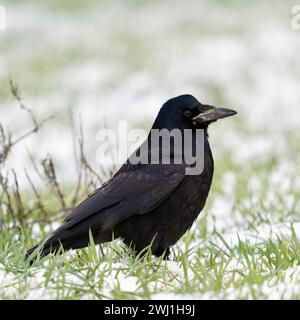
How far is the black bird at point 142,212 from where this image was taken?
4910 millimetres

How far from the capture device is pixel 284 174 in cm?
891

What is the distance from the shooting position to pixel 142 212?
4.96 meters

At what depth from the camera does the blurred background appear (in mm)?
12406

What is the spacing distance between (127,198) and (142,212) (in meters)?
0.14

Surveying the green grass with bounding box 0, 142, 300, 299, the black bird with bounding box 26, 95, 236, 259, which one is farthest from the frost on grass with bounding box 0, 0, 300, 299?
the black bird with bounding box 26, 95, 236, 259

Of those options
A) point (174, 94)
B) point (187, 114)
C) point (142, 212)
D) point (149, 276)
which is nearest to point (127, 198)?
point (142, 212)

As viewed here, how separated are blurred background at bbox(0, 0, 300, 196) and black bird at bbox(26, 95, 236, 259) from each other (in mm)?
4594

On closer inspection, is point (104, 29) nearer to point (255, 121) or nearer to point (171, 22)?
point (171, 22)

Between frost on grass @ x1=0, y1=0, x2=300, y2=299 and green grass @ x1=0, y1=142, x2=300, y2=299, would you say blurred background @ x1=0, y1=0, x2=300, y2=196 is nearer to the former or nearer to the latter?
frost on grass @ x1=0, y1=0, x2=300, y2=299

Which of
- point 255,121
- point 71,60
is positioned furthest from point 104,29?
point 255,121

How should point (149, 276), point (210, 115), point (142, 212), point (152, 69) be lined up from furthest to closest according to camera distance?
1. point (152, 69)
2. point (210, 115)
3. point (142, 212)
4. point (149, 276)

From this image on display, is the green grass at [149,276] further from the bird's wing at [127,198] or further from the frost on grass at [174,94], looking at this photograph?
the bird's wing at [127,198]

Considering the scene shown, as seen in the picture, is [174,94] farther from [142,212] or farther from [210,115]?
[142,212]

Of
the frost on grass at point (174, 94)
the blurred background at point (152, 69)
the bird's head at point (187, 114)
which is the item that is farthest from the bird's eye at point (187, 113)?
the blurred background at point (152, 69)
